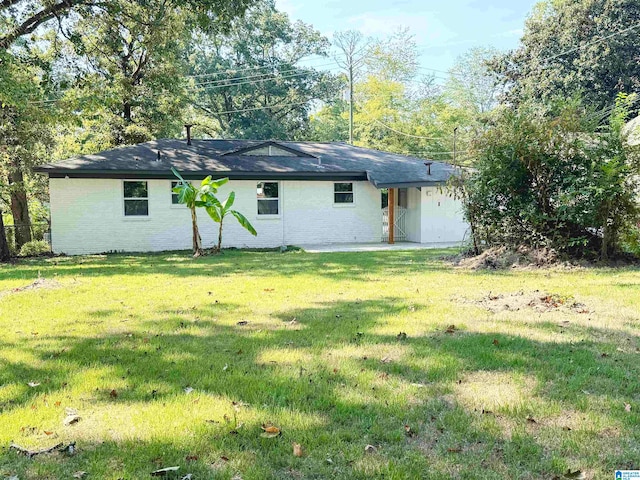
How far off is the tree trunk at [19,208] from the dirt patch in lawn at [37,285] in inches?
488

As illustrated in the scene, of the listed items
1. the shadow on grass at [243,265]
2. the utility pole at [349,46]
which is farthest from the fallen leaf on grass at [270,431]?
the utility pole at [349,46]

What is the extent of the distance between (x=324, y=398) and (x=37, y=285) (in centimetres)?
722

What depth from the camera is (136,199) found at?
16.6 m

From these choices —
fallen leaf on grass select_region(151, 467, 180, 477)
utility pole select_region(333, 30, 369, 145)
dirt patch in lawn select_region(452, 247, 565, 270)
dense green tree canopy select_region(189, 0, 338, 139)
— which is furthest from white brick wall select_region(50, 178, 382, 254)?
utility pole select_region(333, 30, 369, 145)

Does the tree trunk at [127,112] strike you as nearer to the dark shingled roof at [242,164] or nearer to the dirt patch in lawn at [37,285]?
the dark shingled roof at [242,164]

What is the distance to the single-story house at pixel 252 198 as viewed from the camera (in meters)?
16.1

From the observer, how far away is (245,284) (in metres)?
8.55

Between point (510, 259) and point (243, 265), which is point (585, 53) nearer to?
point (510, 259)

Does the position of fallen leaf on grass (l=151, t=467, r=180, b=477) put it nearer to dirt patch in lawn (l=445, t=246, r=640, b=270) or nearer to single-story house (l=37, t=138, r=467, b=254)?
dirt patch in lawn (l=445, t=246, r=640, b=270)

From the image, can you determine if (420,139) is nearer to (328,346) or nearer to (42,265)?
(42,265)

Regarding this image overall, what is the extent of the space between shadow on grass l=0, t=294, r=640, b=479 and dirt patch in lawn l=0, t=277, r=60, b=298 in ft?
12.1

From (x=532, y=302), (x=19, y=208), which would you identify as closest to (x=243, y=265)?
(x=532, y=302)

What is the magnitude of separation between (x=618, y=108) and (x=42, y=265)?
13.6 metres

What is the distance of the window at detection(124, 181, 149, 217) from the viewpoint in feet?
54.4
